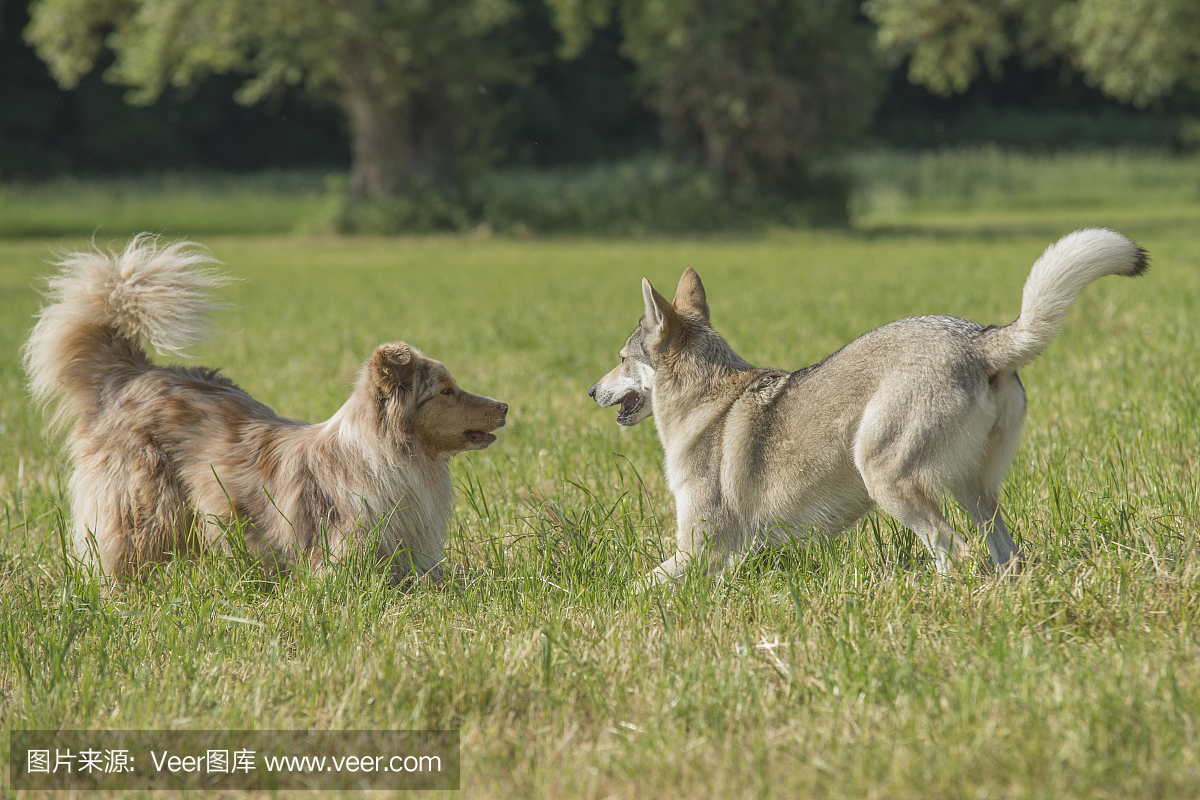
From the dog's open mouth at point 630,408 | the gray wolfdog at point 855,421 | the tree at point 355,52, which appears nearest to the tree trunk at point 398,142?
the tree at point 355,52

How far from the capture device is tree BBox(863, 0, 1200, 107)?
1844cm

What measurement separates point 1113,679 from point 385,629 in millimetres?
2033

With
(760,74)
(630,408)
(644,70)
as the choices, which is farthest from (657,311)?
(644,70)

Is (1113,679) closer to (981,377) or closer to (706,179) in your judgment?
(981,377)

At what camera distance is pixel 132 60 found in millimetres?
22609

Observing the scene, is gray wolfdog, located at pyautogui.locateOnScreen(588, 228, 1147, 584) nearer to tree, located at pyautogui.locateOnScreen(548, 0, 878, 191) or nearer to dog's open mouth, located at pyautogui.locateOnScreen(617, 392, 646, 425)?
dog's open mouth, located at pyautogui.locateOnScreen(617, 392, 646, 425)

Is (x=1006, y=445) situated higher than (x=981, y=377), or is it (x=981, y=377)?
(x=981, y=377)

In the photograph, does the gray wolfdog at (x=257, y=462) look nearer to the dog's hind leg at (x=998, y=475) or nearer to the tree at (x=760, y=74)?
the dog's hind leg at (x=998, y=475)

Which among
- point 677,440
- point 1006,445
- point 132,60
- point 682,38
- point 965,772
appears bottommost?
point 965,772

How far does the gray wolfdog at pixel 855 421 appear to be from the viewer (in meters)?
2.92

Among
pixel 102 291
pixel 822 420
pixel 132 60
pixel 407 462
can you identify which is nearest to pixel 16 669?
pixel 407 462

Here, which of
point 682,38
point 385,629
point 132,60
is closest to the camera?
point 385,629

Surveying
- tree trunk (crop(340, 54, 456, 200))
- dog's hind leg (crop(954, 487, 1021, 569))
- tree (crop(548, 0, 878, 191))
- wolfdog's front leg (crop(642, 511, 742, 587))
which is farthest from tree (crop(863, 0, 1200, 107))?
wolfdog's front leg (crop(642, 511, 742, 587))

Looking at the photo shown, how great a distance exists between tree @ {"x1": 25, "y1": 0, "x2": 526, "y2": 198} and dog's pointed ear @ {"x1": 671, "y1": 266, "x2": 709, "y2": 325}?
19418 mm
